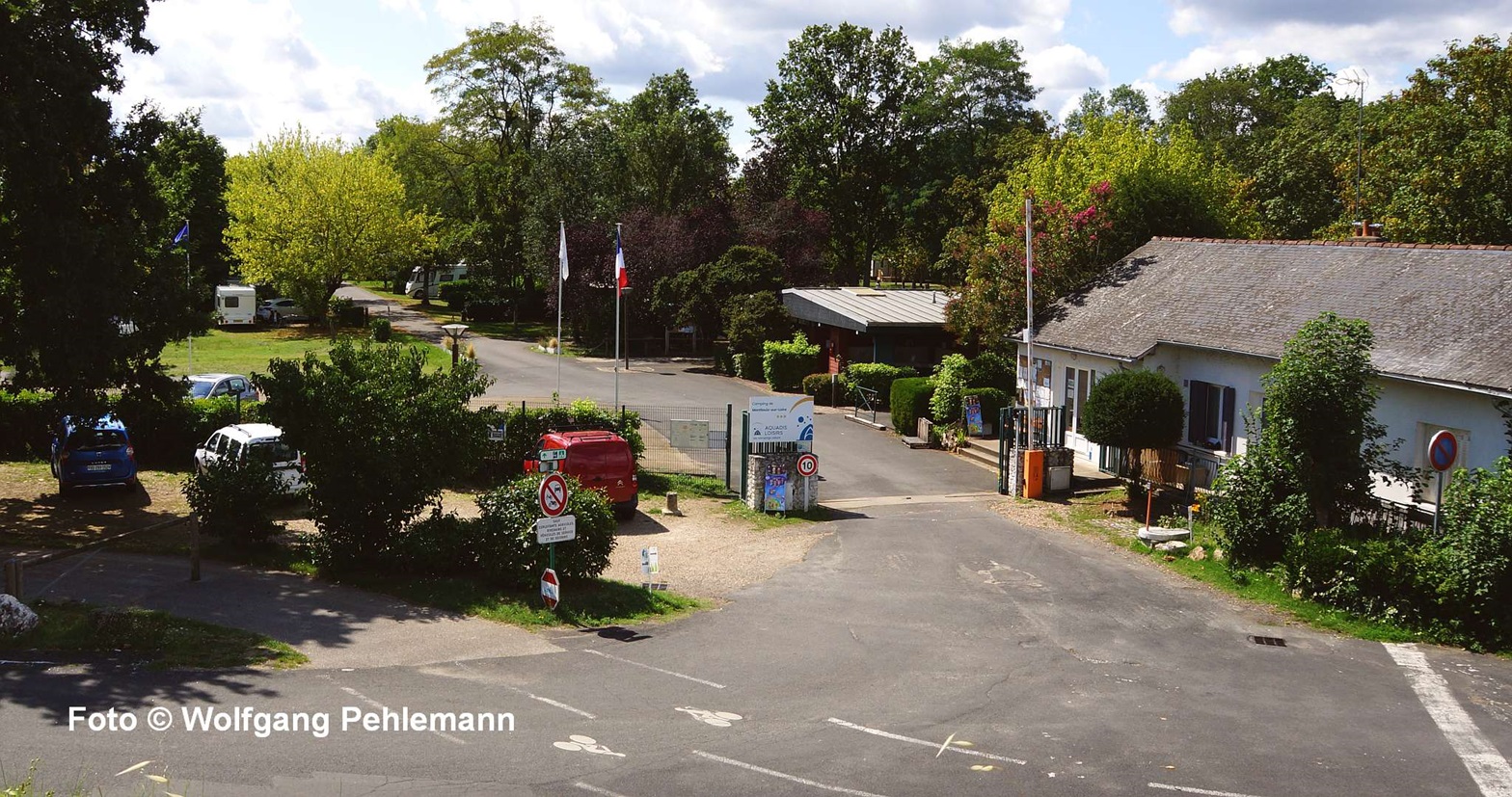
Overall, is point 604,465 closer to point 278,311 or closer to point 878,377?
point 878,377

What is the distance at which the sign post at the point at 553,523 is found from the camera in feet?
52.6

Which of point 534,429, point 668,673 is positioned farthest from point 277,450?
point 668,673

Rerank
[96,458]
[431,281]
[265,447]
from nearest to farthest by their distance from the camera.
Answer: [265,447], [96,458], [431,281]

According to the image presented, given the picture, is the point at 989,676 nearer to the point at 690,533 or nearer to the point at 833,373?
the point at 690,533

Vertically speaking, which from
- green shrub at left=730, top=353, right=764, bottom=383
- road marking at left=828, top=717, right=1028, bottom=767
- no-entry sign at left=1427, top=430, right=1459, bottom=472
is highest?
green shrub at left=730, top=353, right=764, bottom=383

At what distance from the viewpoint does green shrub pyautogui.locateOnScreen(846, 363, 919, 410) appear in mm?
39375

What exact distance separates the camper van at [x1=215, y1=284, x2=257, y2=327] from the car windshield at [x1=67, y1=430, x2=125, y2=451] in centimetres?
3811

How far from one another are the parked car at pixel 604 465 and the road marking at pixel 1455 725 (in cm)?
1349

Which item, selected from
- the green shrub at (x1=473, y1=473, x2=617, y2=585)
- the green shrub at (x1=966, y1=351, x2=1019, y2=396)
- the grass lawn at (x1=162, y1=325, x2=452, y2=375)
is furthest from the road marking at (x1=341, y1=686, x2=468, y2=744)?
the grass lawn at (x1=162, y1=325, x2=452, y2=375)

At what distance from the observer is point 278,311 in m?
62.7

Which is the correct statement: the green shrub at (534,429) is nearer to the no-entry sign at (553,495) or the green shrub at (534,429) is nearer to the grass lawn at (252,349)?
the no-entry sign at (553,495)

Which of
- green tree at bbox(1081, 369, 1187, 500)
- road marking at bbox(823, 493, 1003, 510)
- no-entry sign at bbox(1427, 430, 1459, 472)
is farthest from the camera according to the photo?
road marking at bbox(823, 493, 1003, 510)

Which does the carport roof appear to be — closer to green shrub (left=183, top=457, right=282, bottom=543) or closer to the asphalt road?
the asphalt road

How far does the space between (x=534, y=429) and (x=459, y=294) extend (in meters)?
46.3
